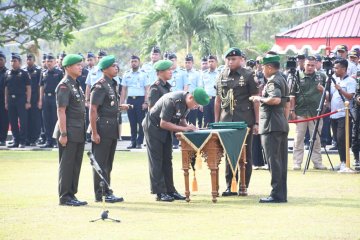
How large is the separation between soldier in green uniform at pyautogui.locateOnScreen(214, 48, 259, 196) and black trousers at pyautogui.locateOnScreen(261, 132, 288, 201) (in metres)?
1.09

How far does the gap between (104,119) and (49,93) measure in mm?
11222

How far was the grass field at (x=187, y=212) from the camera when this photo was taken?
12.3 metres

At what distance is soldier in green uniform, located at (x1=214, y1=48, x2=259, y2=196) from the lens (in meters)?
16.4

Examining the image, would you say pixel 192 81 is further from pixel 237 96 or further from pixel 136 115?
pixel 237 96

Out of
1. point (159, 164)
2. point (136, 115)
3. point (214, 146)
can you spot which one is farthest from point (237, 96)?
point (136, 115)

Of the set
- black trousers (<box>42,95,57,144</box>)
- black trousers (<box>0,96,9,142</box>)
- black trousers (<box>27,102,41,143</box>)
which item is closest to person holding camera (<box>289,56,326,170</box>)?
black trousers (<box>42,95,57,144</box>)

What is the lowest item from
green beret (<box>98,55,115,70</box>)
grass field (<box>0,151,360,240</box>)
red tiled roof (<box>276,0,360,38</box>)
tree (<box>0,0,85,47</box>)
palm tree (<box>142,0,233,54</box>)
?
grass field (<box>0,151,360,240</box>)

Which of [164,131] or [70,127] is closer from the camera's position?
[70,127]

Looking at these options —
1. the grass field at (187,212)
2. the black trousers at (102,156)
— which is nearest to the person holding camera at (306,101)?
the grass field at (187,212)

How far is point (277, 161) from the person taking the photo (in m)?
15.3

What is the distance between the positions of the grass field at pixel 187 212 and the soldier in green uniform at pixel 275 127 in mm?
314

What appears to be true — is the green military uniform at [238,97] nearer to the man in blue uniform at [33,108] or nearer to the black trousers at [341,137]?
the black trousers at [341,137]

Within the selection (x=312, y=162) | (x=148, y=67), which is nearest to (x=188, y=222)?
(x=312, y=162)

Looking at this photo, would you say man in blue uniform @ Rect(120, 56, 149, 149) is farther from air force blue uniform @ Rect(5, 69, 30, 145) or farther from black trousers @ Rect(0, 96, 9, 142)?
black trousers @ Rect(0, 96, 9, 142)
